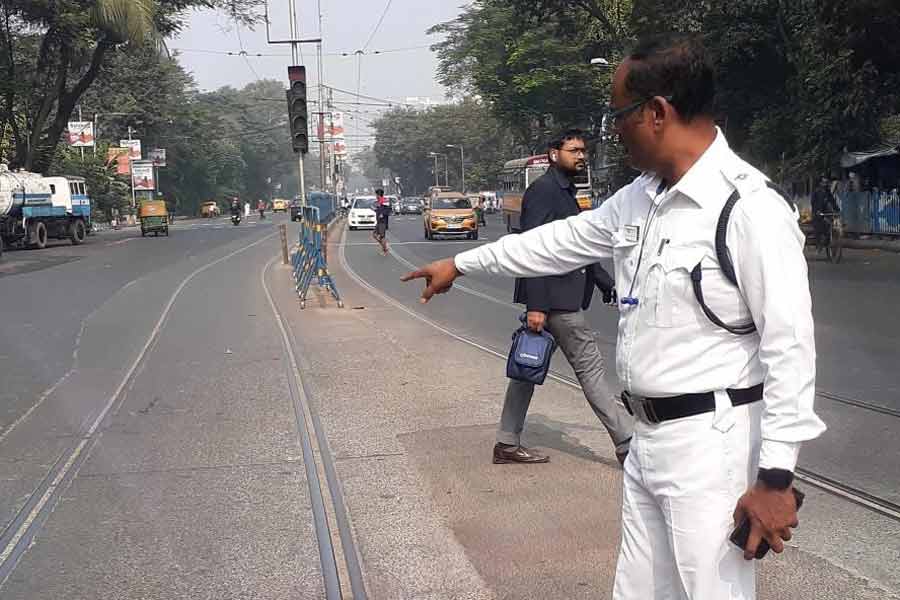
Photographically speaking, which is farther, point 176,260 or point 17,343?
point 176,260

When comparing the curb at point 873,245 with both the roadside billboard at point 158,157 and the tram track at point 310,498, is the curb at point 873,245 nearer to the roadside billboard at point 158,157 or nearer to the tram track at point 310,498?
the tram track at point 310,498

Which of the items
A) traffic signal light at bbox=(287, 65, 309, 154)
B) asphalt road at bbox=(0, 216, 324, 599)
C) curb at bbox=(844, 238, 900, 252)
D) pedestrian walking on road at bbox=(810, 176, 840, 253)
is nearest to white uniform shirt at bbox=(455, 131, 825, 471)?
asphalt road at bbox=(0, 216, 324, 599)

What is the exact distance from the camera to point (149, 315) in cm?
1474

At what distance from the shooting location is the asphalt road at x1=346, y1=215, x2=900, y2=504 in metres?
5.88

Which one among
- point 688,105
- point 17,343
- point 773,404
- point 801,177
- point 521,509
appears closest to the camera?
point 773,404

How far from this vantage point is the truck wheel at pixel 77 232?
128 feet

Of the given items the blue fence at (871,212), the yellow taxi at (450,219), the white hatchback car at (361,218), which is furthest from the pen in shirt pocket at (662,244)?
the white hatchback car at (361,218)

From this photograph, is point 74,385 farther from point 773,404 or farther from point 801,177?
point 801,177

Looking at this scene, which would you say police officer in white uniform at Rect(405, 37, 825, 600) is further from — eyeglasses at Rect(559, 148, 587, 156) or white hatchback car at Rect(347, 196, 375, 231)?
white hatchback car at Rect(347, 196, 375, 231)

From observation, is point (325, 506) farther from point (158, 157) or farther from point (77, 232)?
point (158, 157)

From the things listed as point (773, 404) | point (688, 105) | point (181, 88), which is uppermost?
point (181, 88)

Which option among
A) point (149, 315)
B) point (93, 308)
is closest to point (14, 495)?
point (149, 315)

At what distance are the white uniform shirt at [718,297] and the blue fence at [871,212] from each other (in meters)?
25.4

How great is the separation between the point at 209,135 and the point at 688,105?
92.5 metres
